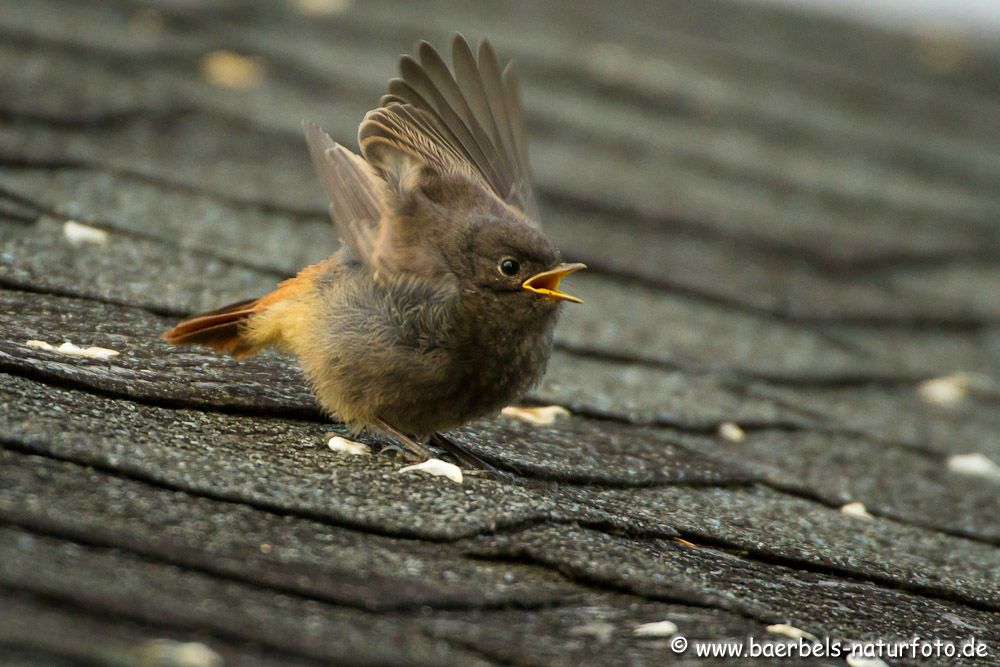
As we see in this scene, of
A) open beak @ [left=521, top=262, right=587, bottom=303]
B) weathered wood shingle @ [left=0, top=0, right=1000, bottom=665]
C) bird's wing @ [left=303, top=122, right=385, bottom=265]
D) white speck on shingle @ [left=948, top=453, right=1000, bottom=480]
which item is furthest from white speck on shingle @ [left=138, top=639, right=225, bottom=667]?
white speck on shingle @ [left=948, top=453, right=1000, bottom=480]

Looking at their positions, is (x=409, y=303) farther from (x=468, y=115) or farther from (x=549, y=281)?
(x=468, y=115)

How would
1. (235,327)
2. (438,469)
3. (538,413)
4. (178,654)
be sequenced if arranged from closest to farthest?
1. (178,654)
2. (438,469)
3. (235,327)
4. (538,413)

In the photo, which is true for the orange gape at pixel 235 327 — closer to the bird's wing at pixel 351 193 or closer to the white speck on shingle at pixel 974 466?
the bird's wing at pixel 351 193

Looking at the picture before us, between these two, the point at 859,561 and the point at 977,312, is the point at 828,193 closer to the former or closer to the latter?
the point at 977,312

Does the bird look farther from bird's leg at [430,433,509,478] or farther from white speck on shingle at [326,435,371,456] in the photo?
white speck on shingle at [326,435,371,456]

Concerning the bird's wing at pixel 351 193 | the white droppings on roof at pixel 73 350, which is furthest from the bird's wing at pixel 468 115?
the white droppings on roof at pixel 73 350

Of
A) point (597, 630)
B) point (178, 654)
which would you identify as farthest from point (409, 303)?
point (178, 654)

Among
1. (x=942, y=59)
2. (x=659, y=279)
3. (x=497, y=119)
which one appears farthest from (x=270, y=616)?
(x=942, y=59)
